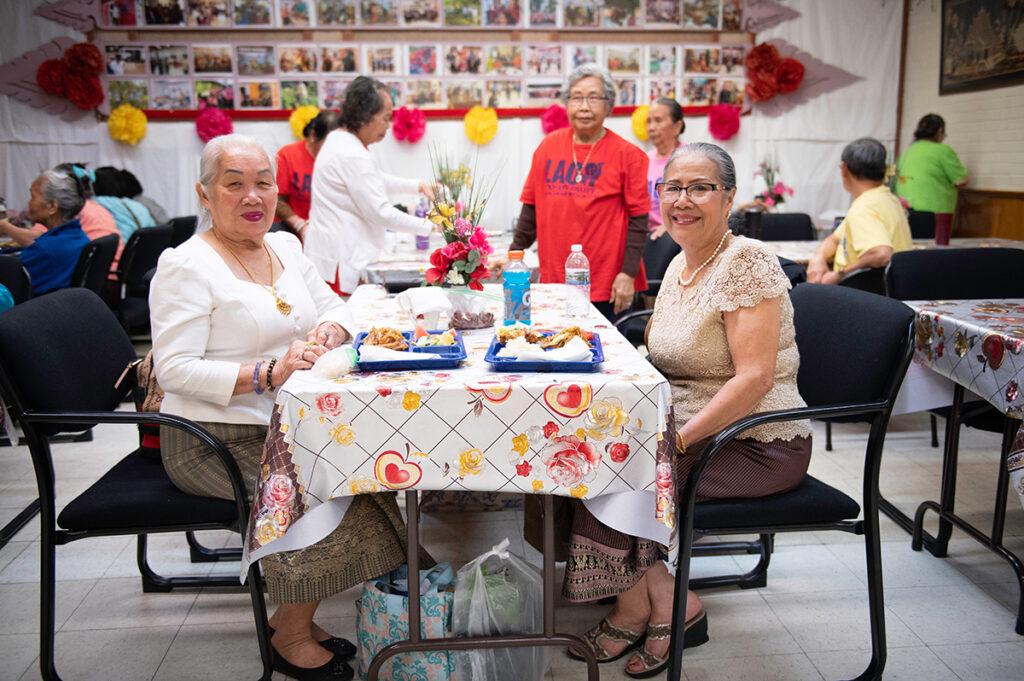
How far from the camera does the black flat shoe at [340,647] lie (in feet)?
7.47

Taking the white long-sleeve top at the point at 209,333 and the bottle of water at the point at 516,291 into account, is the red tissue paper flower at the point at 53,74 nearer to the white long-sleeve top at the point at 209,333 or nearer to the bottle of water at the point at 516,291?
the white long-sleeve top at the point at 209,333

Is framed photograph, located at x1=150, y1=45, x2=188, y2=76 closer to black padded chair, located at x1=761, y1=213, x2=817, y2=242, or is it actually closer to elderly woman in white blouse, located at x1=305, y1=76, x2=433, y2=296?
elderly woman in white blouse, located at x1=305, y1=76, x2=433, y2=296

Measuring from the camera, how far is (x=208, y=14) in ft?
22.6

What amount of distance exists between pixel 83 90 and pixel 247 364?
5913mm

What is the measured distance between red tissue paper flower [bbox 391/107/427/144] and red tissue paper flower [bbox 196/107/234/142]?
1.41m

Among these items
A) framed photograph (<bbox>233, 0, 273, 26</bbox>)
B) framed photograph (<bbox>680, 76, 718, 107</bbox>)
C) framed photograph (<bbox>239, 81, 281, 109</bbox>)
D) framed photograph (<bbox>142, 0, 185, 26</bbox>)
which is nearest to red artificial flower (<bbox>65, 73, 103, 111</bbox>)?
framed photograph (<bbox>142, 0, 185, 26</bbox>)

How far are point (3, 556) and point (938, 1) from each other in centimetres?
746

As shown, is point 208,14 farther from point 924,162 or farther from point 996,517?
point 996,517

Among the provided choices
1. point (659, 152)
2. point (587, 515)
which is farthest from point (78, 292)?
point (659, 152)

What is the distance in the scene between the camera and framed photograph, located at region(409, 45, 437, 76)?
22.9 ft

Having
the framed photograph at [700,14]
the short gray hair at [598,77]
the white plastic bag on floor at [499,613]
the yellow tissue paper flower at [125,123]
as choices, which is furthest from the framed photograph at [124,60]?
the white plastic bag on floor at [499,613]

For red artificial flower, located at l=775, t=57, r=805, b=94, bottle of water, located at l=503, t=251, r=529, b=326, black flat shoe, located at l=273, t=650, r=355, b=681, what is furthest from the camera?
red artificial flower, located at l=775, t=57, r=805, b=94

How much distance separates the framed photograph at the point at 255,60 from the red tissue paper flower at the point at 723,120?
12.7ft

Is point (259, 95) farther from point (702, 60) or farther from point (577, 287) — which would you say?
point (577, 287)
